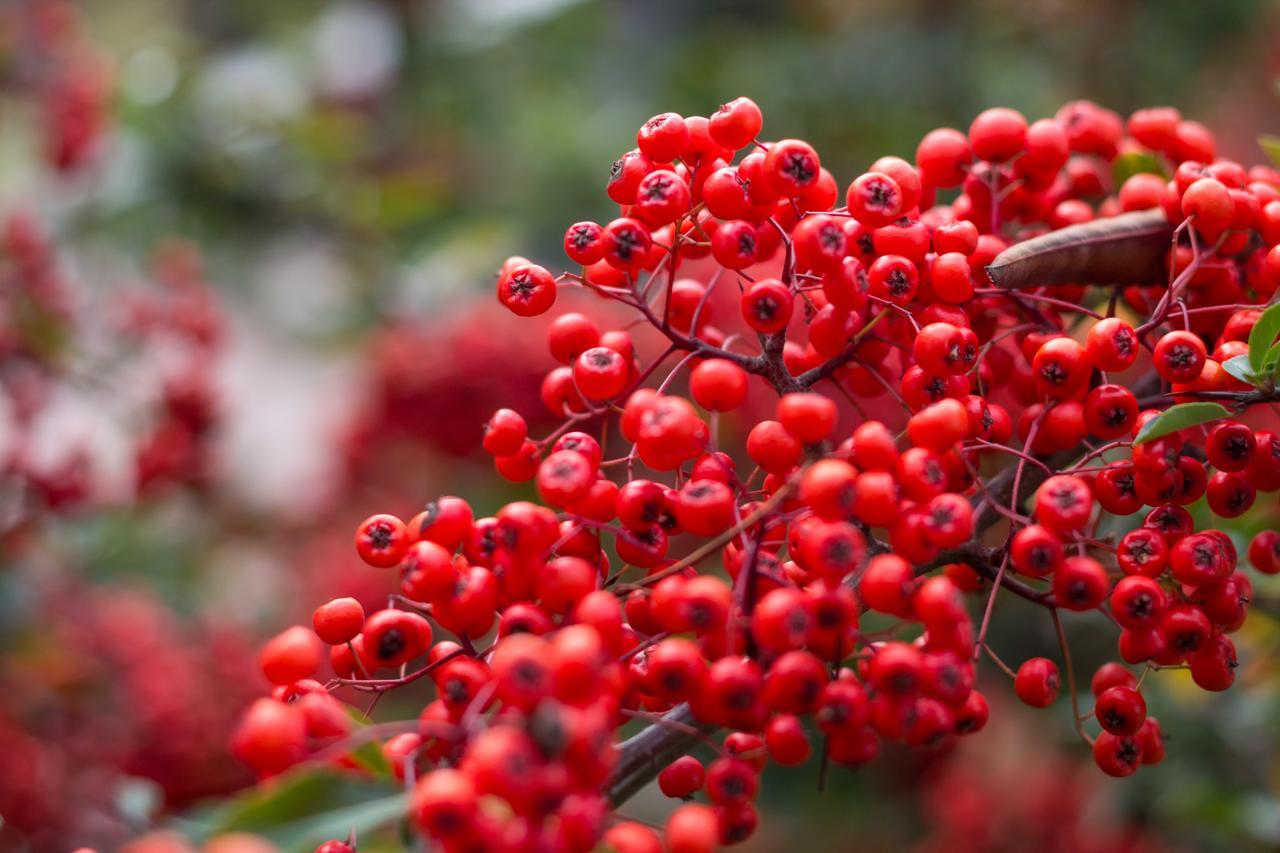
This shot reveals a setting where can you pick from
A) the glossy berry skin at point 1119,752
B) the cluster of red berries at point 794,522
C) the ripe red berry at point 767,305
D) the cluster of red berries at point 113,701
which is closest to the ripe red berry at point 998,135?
the cluster of red berries at point 794,522

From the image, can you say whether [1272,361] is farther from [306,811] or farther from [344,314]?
[344,314]

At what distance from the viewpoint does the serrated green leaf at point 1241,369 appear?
0.81 meters

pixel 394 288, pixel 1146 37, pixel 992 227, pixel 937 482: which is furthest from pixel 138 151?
pixel 1146 37

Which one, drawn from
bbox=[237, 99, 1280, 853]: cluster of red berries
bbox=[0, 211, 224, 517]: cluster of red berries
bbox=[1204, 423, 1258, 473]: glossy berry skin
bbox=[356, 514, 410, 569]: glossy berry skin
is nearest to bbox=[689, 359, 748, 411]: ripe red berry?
bbox=[237, 99, 1280, 853]: cluster of red berries

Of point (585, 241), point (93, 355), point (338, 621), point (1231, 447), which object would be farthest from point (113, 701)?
point (1231, 447)

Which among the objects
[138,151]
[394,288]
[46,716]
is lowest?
[46,716]

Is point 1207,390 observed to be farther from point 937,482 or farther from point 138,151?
point 138,151

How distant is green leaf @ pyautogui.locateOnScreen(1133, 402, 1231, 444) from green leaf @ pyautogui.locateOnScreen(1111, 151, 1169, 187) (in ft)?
1.51

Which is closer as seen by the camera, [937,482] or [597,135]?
[937,482]

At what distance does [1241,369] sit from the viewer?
816 mm

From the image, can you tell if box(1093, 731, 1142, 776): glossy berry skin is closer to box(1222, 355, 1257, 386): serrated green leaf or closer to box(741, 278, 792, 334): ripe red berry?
box(1222, 355, 1257, 386): serrated green leaf

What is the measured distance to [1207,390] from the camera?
867mm

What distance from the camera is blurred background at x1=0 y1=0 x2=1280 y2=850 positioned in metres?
2.08

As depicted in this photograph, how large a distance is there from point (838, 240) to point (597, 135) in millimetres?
2581
